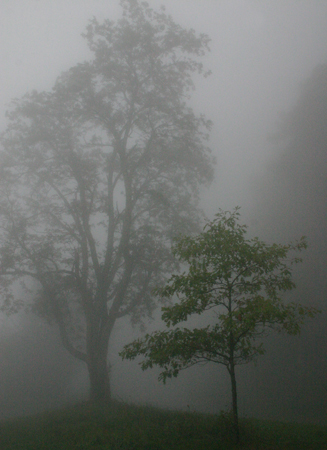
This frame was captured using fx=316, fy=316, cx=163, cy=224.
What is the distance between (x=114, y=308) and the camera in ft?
46.4

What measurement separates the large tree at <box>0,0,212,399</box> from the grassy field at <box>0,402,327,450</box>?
5456 mm

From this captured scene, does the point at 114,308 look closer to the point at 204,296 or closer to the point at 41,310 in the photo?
the point at 41,310

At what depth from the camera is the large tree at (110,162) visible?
1513 cm

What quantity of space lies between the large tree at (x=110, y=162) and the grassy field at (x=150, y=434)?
5.46 metres

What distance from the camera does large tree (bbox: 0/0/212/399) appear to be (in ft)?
49.6

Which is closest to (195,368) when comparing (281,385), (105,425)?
(281,385)

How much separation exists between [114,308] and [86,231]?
411 centimetres

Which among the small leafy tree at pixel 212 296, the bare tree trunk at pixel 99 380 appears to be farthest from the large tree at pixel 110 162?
the small leafy tree at pixel 212 296

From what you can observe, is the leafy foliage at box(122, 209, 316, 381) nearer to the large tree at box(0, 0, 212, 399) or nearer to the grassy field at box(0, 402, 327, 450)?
the grassy field at box(0, 402, 327, 450)

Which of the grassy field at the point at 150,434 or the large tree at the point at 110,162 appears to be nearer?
the grassy field at the point at 150,434

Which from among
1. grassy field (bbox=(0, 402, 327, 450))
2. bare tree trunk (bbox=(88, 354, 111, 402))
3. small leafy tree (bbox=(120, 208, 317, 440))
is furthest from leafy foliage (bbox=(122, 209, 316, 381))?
bare tree trunk (bbox=(88, 354, 111, 402))

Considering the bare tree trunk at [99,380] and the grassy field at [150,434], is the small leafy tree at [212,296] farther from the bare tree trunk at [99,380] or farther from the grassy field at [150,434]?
the bare tree trunk at [99,380]

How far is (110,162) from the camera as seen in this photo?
1684cm

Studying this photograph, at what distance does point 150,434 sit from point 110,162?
41.8 ft
